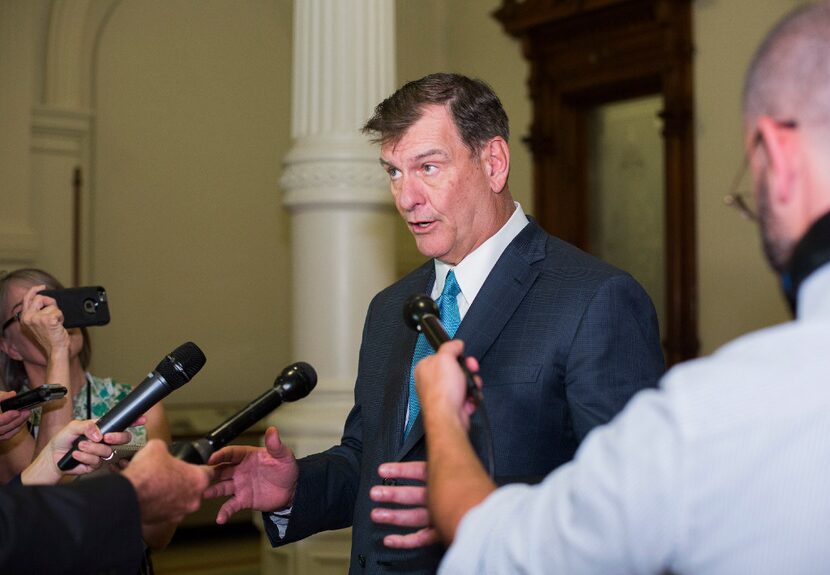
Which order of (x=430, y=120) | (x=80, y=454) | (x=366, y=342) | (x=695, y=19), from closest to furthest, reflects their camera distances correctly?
(x=80, y=454) → (x=430, y=120) → (x=366, y=342) → (x=695, y=19)

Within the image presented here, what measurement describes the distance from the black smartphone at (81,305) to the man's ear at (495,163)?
1238 millimetres

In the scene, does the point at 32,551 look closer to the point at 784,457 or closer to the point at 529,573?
the point at 529,573

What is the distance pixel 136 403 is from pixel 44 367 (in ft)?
4.95

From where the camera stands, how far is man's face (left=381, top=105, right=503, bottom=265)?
2.31 metres

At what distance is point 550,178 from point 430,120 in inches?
205

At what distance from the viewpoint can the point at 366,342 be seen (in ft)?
8.37

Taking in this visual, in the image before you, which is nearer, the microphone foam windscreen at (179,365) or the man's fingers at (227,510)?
the microphone foam windscreen at (179,365)

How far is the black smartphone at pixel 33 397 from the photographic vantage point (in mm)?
2312

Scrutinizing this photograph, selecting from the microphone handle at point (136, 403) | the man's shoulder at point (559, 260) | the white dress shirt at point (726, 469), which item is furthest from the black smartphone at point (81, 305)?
the white dress shirt at point (726, 469)

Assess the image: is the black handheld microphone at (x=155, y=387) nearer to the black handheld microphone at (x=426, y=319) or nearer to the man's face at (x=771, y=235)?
the black handheld microphone at (x=426, y=319)

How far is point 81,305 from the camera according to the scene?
9.77 feet

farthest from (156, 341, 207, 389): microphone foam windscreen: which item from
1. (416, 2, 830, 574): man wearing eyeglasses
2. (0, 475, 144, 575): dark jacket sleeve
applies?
(416, 2, 830, 574): man wearing eyeglasses

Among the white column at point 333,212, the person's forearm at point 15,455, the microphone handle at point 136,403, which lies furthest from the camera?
the white column at point 333,212

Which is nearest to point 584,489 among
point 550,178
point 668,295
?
point 668,295
